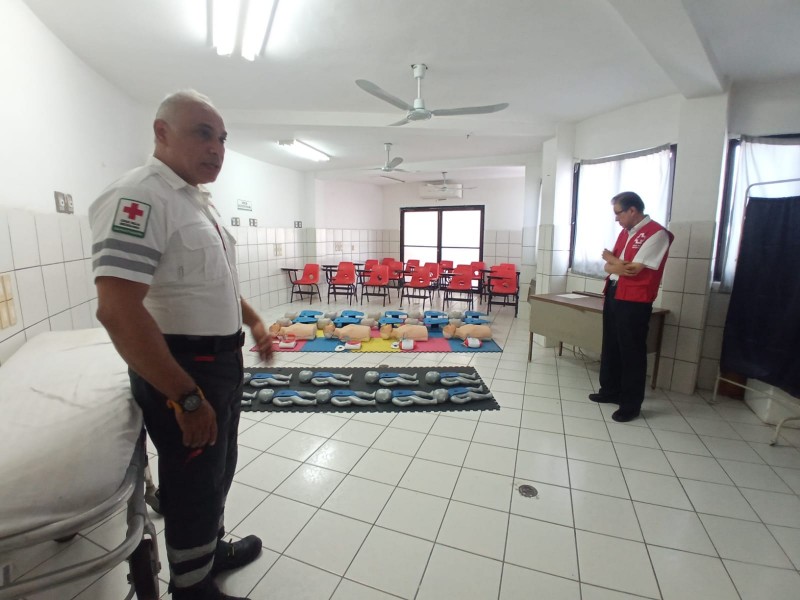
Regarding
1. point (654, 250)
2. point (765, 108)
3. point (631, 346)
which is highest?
Result: point (765, 108)

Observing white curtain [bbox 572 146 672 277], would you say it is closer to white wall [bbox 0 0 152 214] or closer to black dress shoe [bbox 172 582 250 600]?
black dress shoe [bbox 172 582 250 600]

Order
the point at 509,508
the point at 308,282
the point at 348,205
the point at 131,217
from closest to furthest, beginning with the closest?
the point at 131,217 → the point at 509,508 → the point at 308,282 → the point at 348,205

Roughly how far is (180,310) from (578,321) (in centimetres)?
291

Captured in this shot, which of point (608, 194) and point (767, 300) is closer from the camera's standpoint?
point (767, 300)

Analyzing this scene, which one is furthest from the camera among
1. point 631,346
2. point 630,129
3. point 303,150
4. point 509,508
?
point 303,150

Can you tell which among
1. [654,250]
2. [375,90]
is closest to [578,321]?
[654,250]

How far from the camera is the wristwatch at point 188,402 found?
88cm

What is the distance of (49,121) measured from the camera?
6.72 ft

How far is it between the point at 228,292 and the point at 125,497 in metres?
0.51

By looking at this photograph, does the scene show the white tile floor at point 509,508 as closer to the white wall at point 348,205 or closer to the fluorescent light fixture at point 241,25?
the fluorescent light fixture at point 241,25

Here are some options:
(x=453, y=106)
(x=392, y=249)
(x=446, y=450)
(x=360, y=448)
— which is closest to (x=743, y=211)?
(x=453, y=106)

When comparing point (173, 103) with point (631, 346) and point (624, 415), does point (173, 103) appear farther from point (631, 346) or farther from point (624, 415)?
point (624, 415)

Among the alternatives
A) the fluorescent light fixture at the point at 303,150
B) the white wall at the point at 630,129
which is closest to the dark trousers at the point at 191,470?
the white wall at the point at 630,129

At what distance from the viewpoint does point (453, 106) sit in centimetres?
358
